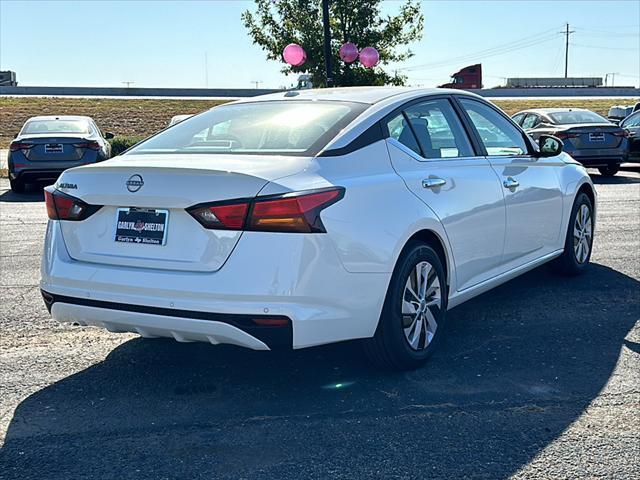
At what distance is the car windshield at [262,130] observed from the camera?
14.5ft

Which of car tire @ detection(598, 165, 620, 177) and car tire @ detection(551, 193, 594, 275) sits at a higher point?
car tire @ detection(551, 193, 594, 275)

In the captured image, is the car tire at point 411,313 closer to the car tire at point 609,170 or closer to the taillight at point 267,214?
the taillight at point 267,214

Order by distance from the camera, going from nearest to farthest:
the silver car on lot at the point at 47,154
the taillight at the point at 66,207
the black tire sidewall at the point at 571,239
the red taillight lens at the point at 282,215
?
the red taillight lens at the point at 282,215, the taillight at the point at 66,207, the black tire sidewall at the point at 571,239, the silver car on lot at the point at 47,154

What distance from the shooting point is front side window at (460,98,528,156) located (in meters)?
5.67

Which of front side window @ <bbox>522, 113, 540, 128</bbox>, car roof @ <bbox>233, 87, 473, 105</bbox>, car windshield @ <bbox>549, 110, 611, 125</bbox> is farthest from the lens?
front side window @ <bbox>522, 113, 540, 128</bbox>

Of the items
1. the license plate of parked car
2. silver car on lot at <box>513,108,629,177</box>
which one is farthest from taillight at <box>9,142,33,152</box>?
the license plate of parked car

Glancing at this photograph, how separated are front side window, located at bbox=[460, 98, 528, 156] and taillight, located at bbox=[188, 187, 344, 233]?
217cm

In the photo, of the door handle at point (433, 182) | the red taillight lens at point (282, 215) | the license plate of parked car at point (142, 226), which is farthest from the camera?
the door handle at point (433, 182)

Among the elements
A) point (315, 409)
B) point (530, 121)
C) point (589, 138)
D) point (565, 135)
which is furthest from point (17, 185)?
point (315, 409)

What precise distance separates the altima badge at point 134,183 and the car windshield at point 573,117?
13.7m

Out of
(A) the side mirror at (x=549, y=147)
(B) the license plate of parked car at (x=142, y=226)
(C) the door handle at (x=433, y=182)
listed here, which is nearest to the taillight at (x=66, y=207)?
(B) the license plate of parked car at (x=142, y=226)

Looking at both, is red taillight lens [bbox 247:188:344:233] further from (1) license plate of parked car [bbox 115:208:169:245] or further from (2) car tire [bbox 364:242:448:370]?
(2) car tire [bbox 364:242:448:370]

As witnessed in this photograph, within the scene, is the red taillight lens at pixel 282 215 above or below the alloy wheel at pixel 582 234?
above

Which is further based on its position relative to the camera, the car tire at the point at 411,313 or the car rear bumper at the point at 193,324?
the car tire at the point at 411,313
